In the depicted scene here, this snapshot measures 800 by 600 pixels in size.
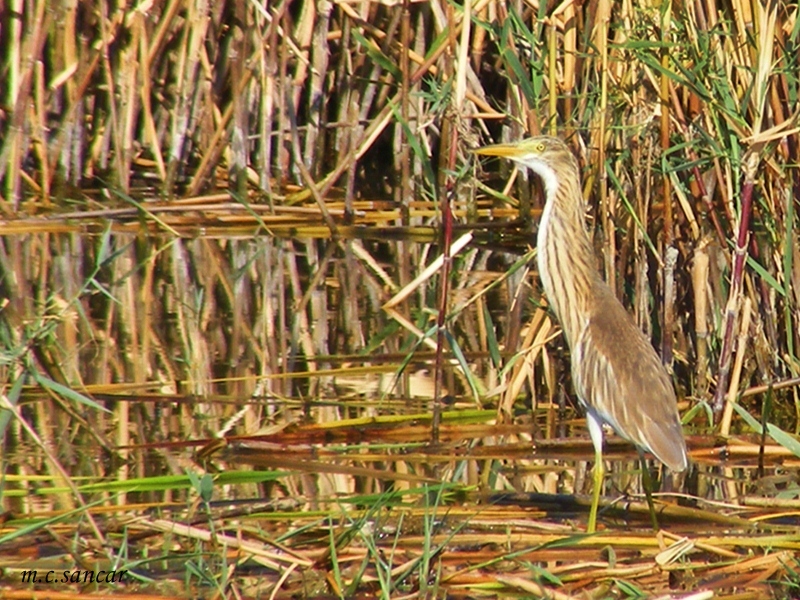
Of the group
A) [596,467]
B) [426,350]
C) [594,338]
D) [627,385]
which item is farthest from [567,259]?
[426,350]

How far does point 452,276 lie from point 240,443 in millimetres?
2530

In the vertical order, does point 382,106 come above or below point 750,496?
above

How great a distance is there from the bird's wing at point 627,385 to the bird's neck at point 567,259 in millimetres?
78

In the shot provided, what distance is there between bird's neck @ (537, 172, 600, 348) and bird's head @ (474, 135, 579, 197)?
2cm

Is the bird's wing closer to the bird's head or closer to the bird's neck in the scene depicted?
the bird's neck

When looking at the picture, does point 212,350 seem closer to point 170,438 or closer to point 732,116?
point 170,438

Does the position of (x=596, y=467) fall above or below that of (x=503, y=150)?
below

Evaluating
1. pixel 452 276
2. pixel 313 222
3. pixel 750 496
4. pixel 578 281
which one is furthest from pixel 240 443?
pixel 313 222

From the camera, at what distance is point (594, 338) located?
3.42 m

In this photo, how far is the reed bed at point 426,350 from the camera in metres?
2.82

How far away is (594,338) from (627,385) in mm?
203

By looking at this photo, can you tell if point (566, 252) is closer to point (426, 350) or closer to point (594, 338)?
point (594, 338)

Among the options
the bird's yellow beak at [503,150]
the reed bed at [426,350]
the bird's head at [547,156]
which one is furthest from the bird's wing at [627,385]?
the bird's yellow beak at [503,150]

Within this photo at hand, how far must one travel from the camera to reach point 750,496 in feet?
10.8
